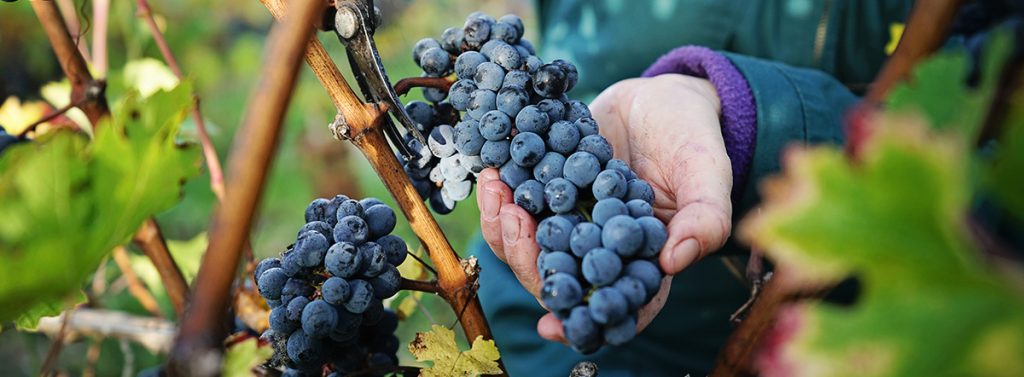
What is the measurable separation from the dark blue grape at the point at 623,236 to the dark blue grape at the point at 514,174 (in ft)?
0.38

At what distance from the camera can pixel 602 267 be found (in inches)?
19.9

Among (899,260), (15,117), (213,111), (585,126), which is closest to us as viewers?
(899,260)

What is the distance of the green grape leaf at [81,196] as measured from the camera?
1.32 feet

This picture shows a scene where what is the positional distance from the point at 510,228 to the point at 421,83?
157 millimetres

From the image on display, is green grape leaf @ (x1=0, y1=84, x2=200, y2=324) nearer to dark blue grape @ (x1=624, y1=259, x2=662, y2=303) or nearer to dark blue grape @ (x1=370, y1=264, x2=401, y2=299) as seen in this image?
dark blue grape @ (x1=370, y1=264, x2=401, y2=299)

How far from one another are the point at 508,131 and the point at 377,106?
104 mm

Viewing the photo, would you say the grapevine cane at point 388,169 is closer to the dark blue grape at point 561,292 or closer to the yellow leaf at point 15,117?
the dark blue grape at point 561,292

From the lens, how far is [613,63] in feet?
4.00

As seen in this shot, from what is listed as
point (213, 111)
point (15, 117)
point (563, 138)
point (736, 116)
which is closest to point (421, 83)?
point (563, 138)

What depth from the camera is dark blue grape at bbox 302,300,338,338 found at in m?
0.58

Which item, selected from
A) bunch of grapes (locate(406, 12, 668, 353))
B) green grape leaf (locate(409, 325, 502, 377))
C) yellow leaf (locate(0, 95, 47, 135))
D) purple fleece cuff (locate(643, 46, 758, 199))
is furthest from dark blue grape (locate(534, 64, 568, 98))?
yellow leaf (locate(0, 95, 47, 135))

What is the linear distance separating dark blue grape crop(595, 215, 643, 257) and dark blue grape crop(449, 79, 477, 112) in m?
0.18

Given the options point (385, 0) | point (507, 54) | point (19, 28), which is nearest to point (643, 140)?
point (507, 54)

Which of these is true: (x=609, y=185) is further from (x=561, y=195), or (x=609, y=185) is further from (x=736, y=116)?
(x=736, y=116)
